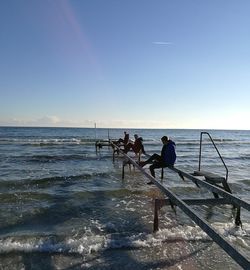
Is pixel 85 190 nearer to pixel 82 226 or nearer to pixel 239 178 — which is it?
pixel 82 226

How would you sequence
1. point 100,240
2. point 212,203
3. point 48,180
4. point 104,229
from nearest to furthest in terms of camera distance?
1. point 100,240
2. point 212,203
3. point 104,229
4. point 48,180

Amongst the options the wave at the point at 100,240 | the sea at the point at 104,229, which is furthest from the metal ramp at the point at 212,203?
the wave at the point at 100,240

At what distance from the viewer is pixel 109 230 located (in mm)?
8250

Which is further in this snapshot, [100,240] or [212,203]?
[212,203]

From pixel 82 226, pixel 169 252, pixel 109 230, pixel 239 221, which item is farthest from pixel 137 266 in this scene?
pixel 239 221

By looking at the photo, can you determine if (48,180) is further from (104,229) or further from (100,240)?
(100,240)

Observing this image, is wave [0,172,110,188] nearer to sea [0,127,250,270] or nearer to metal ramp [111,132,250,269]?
sea [0,127,250,270]

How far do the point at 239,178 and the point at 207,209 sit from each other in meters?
7.19

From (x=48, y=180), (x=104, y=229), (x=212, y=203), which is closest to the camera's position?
(x=212, y=203)

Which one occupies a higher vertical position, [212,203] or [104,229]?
[212,203]

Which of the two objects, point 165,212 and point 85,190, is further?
point 85,190

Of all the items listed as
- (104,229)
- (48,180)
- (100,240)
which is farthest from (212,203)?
(48,180)

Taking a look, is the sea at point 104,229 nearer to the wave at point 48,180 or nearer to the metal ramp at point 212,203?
the wave at point 48,180

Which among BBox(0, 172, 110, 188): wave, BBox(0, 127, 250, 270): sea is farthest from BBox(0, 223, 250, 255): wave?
BBox(0, 172, 110, 188): wave
